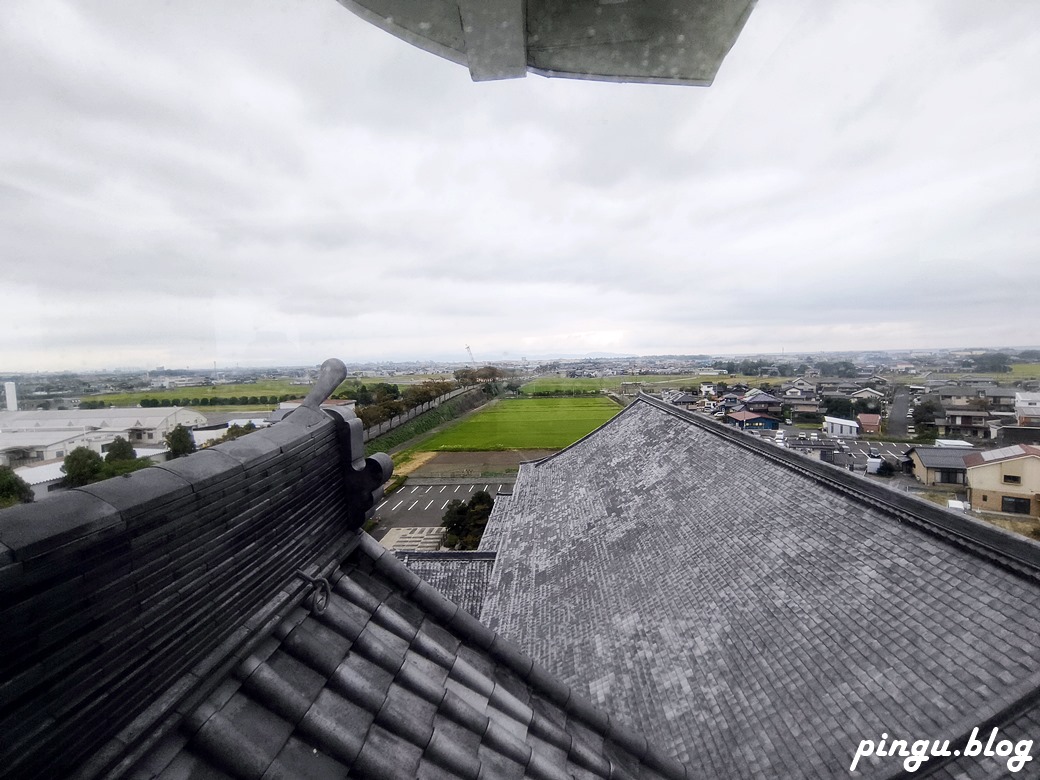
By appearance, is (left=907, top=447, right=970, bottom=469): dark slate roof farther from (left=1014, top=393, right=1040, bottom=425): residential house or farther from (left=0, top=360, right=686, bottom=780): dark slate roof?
(left=0, top=360, right=686, bottom=780): dark slate roof

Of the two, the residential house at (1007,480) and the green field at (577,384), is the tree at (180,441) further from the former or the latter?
the green field at (577,384)

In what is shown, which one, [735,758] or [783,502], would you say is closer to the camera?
[735,758]

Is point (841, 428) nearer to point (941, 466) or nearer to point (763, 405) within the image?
point (763, 405)

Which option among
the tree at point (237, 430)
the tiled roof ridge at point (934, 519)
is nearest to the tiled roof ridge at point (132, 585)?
the tree at point (237, 430)

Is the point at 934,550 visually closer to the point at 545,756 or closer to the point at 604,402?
the point at 545,756

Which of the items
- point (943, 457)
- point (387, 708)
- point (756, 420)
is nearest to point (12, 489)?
point (387, 708)

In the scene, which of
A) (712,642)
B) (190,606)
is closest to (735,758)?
(712,642)

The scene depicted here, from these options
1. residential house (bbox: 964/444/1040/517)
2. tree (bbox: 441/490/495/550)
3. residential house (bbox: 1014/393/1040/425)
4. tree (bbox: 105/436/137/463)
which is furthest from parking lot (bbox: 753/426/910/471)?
tree (bbox: 105/436/137/463)
